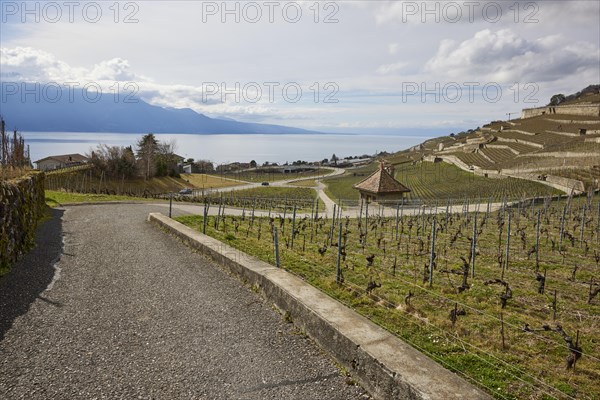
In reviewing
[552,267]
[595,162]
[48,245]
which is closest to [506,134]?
[595,162]

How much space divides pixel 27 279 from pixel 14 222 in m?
2.89

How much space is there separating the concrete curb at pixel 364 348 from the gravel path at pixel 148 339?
222mm

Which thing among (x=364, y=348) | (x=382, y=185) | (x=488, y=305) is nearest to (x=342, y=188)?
(x=382, y=185)

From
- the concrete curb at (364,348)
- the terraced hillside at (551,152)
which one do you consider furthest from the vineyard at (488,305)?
the terraced hillside at (551,152)

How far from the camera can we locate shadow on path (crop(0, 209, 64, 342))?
24.6 feet

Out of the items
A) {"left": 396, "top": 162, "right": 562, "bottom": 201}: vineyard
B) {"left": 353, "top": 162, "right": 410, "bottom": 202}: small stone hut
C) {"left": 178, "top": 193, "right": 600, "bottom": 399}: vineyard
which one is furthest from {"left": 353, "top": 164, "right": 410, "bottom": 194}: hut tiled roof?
{"left": 178, "top": 193, "right": 600, "bottom": 399}: vineyard

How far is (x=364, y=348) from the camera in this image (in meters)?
5.12

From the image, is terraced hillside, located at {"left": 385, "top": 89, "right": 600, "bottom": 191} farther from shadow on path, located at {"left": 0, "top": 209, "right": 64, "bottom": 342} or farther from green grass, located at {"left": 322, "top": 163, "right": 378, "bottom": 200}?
shadow on path, located at {"left": 0, "top": 209, "right": 64, "bottom": 342}

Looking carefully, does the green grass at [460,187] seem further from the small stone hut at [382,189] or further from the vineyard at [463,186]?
the small stone hut at [382,189]

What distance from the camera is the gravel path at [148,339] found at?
505 cm

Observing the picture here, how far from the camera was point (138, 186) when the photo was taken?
2717 inches

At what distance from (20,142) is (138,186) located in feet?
148

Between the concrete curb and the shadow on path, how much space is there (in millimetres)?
4430

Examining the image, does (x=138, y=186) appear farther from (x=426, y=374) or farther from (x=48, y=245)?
(x=426, y=374)
